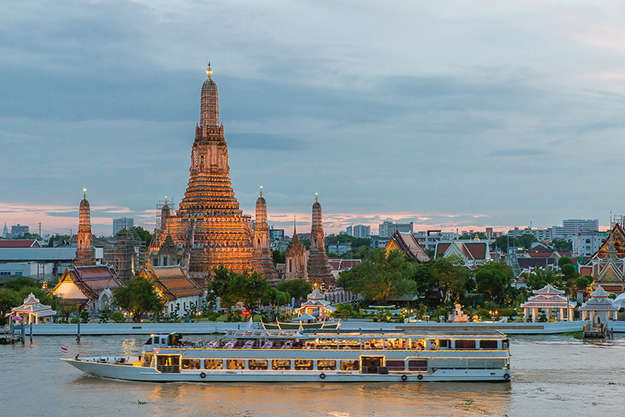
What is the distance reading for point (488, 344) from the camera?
176 feet

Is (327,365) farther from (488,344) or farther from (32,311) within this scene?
(32,311)

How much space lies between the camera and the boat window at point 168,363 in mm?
53531

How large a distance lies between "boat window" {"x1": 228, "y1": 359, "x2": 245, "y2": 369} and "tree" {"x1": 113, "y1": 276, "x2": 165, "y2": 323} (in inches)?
1133

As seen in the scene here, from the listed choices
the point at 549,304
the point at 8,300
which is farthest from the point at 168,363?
the point at 549,304

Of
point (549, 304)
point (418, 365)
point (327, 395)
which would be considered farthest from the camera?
point (549, 304)

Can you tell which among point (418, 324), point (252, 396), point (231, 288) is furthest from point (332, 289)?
point (252, 396)

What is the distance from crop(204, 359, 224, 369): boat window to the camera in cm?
5369

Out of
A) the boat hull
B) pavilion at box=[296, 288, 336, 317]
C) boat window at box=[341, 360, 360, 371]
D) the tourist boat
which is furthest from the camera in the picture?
pavilion at box=[296, 288, 336, 317]

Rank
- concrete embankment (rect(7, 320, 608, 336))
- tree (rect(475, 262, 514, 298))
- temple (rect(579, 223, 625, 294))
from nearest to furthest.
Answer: concrete embankment (rect(7, 320, 608, 336)) < temple (rect(579, 223, 625, 294)) < tree (rect(475, 262, 514, 298))

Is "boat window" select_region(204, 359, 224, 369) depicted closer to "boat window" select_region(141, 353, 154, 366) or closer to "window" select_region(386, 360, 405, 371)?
"boat window" select_region(141, 353, 154, 366)

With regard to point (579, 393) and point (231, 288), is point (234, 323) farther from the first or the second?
point (579, 393)

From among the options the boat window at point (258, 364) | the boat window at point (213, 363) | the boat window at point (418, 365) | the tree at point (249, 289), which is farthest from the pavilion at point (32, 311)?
the boat window at point (418, 365)

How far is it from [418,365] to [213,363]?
1314cm

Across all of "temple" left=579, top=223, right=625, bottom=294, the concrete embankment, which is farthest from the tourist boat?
"temple" left=579, top=223, right=625, bottom=294
